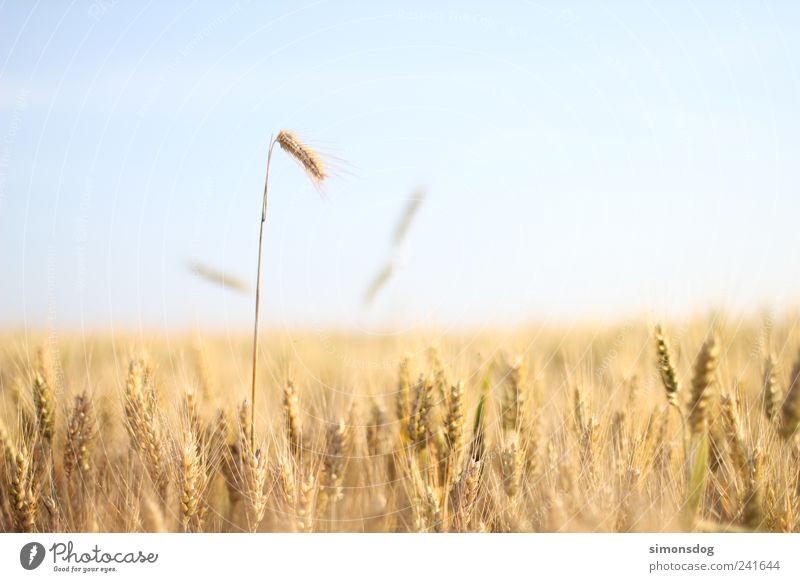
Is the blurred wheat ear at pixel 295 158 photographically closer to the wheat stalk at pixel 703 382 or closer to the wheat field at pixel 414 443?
the wheat field at pixel 414 443

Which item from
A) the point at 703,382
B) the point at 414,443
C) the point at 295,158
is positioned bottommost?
the point at 414,443

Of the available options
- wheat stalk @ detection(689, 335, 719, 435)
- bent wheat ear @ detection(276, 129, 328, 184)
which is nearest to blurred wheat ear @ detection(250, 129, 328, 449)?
bent wheat ear @ detection(276, 129, 328, 184)

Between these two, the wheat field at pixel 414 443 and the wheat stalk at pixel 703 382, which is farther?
the wheat field at pixel 414 443

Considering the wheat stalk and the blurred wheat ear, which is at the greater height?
the blurred wheat ear

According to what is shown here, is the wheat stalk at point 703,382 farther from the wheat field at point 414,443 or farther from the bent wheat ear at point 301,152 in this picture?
the bent wheat ear at point 301,152

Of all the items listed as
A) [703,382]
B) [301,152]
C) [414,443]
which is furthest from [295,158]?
[703,382]

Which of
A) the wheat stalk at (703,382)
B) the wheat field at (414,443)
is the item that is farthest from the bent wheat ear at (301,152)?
the wheat stalk at (703,382)

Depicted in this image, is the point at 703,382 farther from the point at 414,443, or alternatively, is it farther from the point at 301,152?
the point at 301,152

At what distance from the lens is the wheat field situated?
1.85 metres

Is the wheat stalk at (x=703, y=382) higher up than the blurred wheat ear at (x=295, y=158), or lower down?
lower down

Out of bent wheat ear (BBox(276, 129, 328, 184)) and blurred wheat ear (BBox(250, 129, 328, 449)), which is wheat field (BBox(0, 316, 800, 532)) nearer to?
blurred wheat ear (BBox(250, 129, 328, 449))

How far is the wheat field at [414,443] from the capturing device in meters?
1.85

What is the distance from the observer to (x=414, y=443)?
6.37 ft
